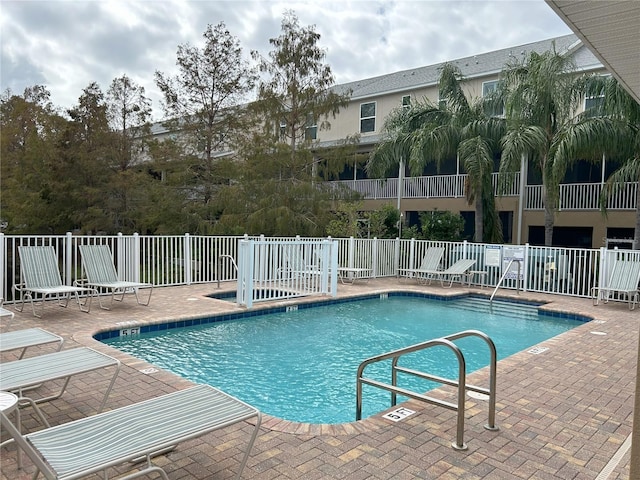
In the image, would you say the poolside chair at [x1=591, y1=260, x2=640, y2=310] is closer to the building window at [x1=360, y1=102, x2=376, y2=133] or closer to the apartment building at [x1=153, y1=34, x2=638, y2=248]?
the apartment building at [x1=153, y1=34, x2=638, y2=248]

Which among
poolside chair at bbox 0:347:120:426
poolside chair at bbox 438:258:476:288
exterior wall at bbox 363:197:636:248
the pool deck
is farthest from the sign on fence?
poolside chair at bbox 0:347:120:426

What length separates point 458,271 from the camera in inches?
521

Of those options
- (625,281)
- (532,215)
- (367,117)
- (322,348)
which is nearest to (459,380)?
(322,348)

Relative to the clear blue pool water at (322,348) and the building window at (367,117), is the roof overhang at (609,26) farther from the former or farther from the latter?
the building window at (367,117)

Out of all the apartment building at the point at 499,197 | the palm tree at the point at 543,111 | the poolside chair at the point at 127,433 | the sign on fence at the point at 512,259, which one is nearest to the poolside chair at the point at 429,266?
the sign on fence at the point at 512,259

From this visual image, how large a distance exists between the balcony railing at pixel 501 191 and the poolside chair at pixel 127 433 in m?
12.7

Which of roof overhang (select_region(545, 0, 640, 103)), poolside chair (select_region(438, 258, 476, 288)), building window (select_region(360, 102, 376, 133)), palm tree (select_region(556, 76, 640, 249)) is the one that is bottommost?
poolside chair (select_region(438, 258, 476, 288))

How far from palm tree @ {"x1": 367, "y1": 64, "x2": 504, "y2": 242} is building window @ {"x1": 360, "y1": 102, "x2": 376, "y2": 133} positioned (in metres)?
5.24

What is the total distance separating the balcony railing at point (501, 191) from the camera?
49.9 ft

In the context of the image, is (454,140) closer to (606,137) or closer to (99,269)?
(606,137)

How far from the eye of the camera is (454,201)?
60.8ft

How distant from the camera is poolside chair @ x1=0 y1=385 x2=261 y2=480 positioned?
2229 millimetres

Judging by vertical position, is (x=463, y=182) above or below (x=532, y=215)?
above

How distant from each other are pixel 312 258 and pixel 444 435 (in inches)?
289
